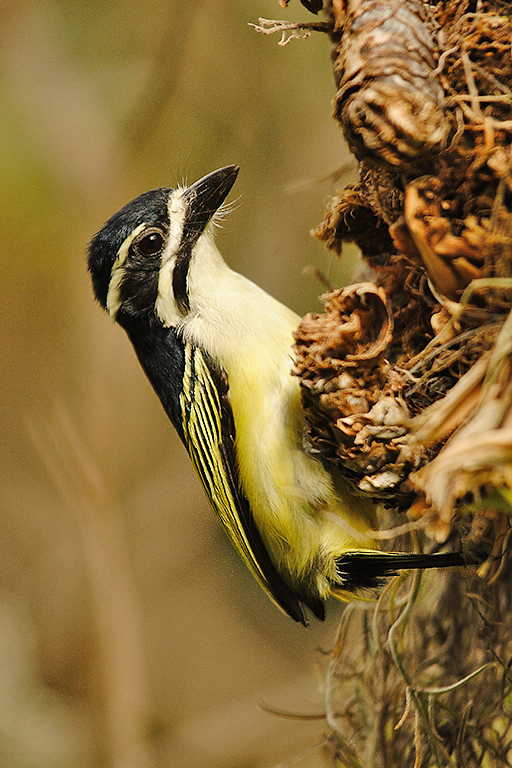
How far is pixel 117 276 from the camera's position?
2145 millimetres

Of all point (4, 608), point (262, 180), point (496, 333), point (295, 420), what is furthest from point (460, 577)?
point (4, 608)

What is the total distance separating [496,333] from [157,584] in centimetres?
335

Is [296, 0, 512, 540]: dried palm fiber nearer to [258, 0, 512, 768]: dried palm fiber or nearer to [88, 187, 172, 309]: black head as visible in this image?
[258, 0, 512, 768]: dried palm fiber

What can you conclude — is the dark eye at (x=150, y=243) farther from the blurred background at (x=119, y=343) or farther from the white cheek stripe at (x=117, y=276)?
the blurred background at (x=119, y=343)

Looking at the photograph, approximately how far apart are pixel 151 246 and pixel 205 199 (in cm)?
23

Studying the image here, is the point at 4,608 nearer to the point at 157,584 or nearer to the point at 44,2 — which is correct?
the point at 157,584

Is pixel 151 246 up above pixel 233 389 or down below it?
above

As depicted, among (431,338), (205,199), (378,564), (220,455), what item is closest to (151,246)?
(205,199)

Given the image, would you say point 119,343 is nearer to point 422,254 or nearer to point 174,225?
point 174,225

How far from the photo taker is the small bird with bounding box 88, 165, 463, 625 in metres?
1.88

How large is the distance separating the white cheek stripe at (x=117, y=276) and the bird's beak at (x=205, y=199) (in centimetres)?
16

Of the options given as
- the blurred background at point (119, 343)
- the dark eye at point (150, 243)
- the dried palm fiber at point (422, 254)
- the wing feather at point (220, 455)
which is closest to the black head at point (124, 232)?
the dark eye at point (150, 243)

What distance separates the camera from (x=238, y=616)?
13.7 feet

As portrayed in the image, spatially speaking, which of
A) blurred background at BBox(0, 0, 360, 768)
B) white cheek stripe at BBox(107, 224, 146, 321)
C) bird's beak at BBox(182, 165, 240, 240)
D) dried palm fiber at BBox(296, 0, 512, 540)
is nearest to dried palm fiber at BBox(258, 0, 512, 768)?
dried palm fiber at BBox(296, 0, 512, 540)
